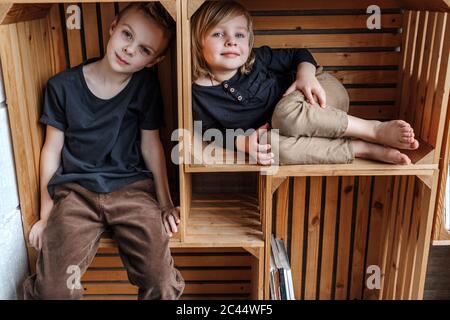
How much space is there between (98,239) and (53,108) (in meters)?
0.44

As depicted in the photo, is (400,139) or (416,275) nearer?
(400,139)

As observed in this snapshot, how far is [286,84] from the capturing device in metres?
1.70

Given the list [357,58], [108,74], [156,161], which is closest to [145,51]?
[108,74]

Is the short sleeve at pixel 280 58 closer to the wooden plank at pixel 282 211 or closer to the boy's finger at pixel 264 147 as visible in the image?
the boy's finger at pixel 264 147

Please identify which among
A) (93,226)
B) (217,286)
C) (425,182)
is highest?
(425,182)

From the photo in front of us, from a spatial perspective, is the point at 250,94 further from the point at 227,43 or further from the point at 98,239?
the point at 98,239

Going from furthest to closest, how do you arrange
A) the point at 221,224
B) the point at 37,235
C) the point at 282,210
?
the point at 282,210 < the point at 221,224 < the point at 37,235

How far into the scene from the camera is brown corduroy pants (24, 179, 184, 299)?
4.91 ft

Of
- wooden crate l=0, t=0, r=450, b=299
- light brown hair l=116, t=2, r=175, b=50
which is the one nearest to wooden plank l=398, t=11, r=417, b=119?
wooden crate l=0, t=0, r=450, b=299

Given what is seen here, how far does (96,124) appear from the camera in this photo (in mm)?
1600

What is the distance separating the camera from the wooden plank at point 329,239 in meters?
2.02
